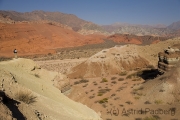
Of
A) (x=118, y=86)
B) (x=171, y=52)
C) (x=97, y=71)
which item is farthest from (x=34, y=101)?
(x=97, y=71)

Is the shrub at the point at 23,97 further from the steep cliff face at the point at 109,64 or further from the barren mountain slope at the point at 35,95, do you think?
the steep cliff face at the point at 109,64

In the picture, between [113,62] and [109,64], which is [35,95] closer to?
[109,64]

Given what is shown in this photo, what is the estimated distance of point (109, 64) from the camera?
27.2 meters

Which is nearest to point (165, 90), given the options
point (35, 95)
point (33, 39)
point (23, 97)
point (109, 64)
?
point (35, 95)

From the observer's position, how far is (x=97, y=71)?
87.6 ft

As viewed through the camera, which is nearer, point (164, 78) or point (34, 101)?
point (34, 101)

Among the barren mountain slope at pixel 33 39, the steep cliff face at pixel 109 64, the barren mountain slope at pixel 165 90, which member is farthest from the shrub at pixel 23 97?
the barren mountain slope at pixel 33 39

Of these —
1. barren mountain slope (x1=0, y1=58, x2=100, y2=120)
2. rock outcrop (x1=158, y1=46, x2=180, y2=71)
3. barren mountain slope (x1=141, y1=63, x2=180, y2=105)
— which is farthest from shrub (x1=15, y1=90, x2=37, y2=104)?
rock outcrop (x1=158, y1=46, x2=180, y2=71)

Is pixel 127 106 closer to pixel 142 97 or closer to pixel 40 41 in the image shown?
pixel 142 97

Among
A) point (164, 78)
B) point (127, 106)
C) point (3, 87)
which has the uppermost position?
point (3, 87)

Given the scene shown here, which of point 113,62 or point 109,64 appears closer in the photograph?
point 109,64

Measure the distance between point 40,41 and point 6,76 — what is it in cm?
5857

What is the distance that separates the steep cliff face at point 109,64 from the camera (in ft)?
87.4

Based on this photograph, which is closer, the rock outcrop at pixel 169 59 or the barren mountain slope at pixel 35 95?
the barren mountain slope at pixel 35 95
